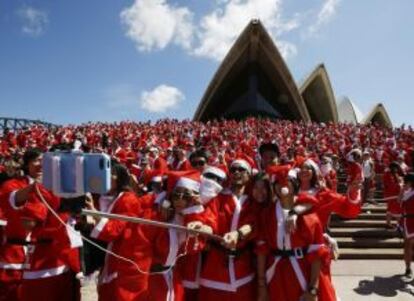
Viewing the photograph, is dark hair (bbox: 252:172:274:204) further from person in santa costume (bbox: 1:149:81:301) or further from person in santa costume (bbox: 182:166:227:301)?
person in santa costume (bbox: 1:149:81:301)

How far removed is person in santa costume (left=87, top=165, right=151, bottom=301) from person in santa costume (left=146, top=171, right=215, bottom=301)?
8 centimetres

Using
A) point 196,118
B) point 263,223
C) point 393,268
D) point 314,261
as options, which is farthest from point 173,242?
point 196,118

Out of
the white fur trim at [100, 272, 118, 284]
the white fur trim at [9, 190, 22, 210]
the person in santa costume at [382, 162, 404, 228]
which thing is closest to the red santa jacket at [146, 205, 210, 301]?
the white fur trim at [100, 272, 118, 284]

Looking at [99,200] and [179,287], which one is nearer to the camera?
[179,287]

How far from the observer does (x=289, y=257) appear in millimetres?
3562

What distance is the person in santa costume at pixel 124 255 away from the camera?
3.49 meters

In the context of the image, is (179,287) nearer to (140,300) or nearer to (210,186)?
(140,300)

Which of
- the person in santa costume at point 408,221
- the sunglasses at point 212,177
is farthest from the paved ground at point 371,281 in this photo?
the sunglasses at point 212,177

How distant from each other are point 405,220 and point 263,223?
15.2ft

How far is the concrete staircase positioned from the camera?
29.0ft

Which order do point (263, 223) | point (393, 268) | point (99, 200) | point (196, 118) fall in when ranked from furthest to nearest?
point (196, 118), point (393, 268), point (99, 200), point (263, 223)

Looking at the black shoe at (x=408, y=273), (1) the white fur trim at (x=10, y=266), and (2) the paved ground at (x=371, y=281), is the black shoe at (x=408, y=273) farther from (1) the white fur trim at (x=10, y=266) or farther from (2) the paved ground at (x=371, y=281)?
(1) the white fur trim at (x=10, y=266)

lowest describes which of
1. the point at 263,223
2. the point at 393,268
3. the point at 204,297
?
the point at 393,268

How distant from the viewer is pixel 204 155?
6363 millimetres
